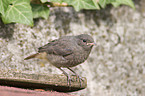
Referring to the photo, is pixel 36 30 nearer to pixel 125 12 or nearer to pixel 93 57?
pixel 93 57

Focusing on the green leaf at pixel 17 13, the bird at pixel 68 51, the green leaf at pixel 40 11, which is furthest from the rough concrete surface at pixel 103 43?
the bird at pixel 68 51

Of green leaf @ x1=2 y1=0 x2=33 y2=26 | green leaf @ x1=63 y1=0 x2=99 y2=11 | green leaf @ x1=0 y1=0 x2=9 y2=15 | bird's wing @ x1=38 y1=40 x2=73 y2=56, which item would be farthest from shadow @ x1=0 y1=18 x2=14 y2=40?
green leaf @ x1=63 y1=0 x2=99 y2=11

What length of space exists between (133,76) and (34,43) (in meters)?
1.66

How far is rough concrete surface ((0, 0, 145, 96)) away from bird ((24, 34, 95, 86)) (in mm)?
476

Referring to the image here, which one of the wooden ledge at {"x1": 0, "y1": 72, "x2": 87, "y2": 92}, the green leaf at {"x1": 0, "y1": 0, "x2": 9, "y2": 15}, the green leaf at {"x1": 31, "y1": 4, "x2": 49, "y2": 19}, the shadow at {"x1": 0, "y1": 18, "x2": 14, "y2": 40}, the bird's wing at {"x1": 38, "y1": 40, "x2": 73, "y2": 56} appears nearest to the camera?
the wooden ledge at {"x1": 0, "y1": 72, "x2": 87, "y2": 92}

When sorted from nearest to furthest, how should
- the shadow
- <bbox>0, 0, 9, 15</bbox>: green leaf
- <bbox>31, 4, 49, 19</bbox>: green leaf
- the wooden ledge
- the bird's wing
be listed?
the wooden ledge → <bbox>0, 0, 9, 15</bbox>: green leaf → the bird's wing → the shadow → <bbox>31, 4, 49, 19</bbox>: green leaf

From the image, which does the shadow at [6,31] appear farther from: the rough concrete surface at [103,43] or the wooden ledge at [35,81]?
the wooden ledge at [35,81]

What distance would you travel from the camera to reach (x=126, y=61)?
11.2 ft

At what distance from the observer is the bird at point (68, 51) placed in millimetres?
2062

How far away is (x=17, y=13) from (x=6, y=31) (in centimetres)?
34

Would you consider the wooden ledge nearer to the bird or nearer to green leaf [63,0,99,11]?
the bird

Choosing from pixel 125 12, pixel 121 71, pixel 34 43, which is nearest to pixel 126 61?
pixel 121 71

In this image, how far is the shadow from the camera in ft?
7.63

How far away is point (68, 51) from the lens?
2104mm
